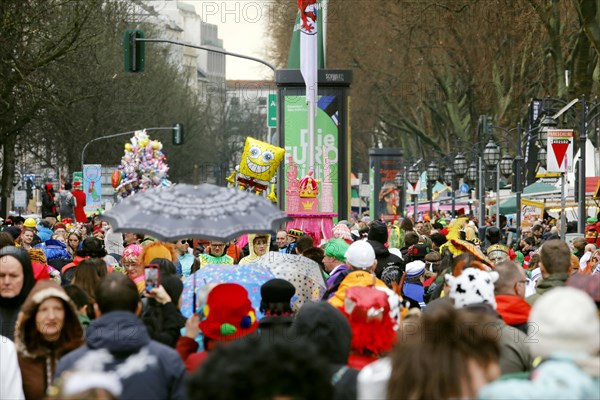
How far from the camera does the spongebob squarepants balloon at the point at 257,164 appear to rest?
23.7 meters

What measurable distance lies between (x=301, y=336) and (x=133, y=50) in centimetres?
2311

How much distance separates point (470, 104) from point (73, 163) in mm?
18692

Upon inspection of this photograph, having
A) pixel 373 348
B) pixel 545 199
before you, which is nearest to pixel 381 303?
pixel 373 348

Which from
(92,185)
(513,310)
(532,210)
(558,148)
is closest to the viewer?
(513,310)

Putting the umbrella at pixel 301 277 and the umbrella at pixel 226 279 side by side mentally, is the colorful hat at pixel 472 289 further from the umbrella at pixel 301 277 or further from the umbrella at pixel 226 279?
the umbrella at pixel 301 277

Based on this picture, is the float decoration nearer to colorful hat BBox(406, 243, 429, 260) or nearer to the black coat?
colorful hat BBox(406, 243, 429, 260)

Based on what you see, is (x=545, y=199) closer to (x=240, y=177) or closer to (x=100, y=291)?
(x=240, y=177)

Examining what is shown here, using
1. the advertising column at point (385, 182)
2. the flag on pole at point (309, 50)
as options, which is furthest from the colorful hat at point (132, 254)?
the advertising column at point (385, 182)

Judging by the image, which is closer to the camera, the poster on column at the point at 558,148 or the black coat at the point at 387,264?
the black coat at the point at 387,264

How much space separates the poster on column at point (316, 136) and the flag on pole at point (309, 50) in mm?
519

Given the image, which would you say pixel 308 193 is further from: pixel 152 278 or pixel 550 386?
pixel 550 386

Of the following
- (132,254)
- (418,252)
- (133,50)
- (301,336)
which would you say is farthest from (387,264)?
(133,50)

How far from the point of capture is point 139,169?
39250mm

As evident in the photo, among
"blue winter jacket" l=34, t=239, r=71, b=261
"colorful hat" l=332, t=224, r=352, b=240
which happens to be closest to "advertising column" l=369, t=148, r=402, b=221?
"colorful hat" l=332, t=224, r=352, b=240
